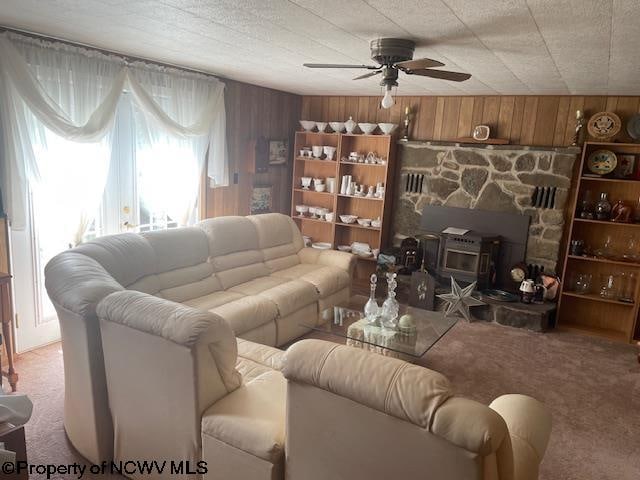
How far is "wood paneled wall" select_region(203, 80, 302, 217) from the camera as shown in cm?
514

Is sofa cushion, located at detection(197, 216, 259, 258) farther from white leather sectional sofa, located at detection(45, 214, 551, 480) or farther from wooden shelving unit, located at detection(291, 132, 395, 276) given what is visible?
wooden shelving unit, located at detection(291, 132, 395, 276)

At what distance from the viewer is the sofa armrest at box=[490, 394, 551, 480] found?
1.76 metres

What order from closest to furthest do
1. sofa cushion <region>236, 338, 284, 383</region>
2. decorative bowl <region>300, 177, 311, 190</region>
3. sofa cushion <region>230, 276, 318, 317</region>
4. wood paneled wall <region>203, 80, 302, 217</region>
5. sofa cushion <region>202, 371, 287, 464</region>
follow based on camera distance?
sofa cushion <region>202, 371, 287, 464</region>
sofa cushion <region>236, 338, 284, 383</region>
sofa cushion <region>230, 276, 318, 317</region>
wood paneled wall <region>203, 80, 302, 217</region>
decorative bowl <region>300, 177, 311, 190</region>

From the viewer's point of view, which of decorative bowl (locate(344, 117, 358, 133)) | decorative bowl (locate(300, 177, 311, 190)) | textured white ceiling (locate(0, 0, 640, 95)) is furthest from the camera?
decorative bowl (locate(300, 177, 311, 190))

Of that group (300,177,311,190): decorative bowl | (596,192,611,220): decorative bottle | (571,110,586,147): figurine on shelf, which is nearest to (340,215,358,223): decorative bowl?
(300,177,311,190): decorative bowl

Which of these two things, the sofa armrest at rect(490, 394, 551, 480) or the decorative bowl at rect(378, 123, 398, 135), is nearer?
the sofa armrest at rect(490, 394, 551, 480)

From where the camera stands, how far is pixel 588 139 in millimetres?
4625

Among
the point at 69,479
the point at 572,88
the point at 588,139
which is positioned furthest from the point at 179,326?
the point at 588,139

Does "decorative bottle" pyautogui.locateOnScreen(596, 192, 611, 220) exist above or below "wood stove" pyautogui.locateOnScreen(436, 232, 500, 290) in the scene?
above

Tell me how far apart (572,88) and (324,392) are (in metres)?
3.86

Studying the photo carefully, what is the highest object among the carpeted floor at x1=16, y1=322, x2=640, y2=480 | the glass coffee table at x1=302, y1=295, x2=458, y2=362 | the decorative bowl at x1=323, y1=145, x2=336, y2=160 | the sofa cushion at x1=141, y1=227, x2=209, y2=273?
the decorative bowl at x1=323, y1=145, x2=336, y2=160

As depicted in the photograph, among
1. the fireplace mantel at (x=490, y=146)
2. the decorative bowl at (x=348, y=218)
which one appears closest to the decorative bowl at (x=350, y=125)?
the fireplace mantel at (x=490, y=146)

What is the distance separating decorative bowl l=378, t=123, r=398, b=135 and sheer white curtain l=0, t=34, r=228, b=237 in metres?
1.96

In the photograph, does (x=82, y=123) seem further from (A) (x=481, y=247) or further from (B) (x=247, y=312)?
(A) (x=481, y=247)
